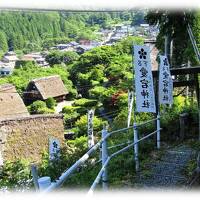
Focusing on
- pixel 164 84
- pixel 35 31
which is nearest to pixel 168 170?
pixel 164 84

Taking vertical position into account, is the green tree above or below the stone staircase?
above

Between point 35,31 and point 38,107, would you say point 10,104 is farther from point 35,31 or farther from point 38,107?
point 35,31

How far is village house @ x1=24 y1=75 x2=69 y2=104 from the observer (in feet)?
118

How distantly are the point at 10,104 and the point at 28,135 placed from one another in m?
6.83

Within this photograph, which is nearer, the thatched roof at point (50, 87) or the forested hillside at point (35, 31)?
the thatched roof at point (50, 87)

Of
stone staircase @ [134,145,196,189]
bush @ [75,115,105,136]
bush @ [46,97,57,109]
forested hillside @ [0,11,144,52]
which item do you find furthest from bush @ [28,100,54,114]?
forested hillside @ [0,11,144,52]

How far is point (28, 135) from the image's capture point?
53.5ft

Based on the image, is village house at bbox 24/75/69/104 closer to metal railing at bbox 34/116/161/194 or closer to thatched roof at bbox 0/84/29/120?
thatched roof at bbox 0/84/29/120

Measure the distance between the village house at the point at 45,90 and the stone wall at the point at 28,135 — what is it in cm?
1878

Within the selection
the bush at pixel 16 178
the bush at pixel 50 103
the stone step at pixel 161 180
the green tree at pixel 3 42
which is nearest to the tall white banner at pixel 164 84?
the stone step at pixel 161 180

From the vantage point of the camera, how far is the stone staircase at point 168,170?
5226mm

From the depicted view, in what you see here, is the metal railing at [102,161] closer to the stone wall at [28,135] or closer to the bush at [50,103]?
the stone wall at [28,135]

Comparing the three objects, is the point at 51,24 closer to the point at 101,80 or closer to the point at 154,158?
the point at 101,80

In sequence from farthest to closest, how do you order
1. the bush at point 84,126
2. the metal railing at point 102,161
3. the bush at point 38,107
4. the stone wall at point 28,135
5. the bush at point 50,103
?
the bush at point 50,103
the bush at point 38,107
the bush at point 84,126
the stone wall at point 28,135
the metal railing at point 102,161
